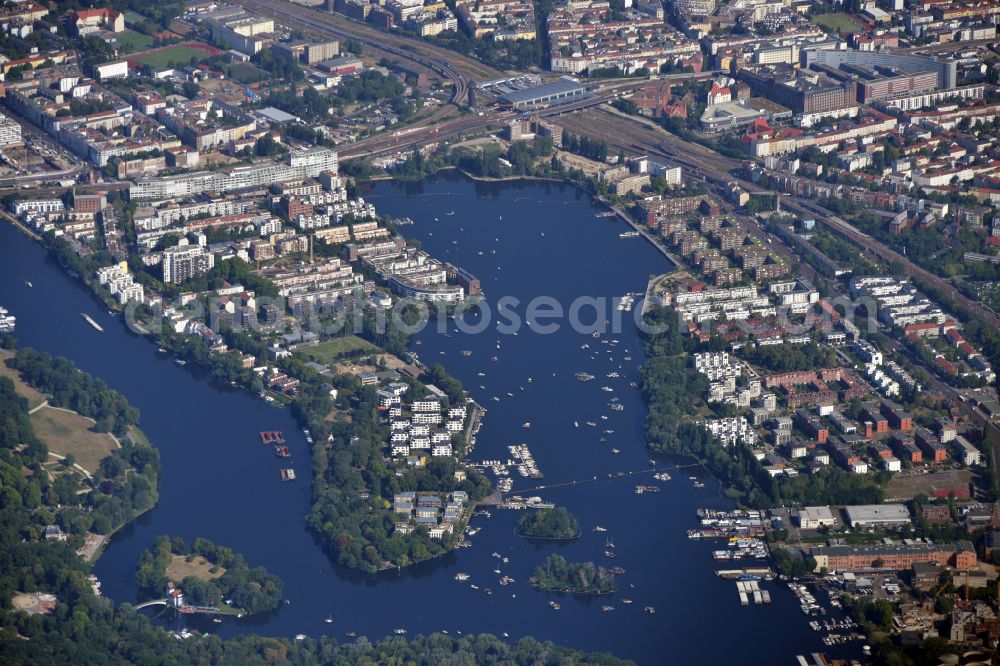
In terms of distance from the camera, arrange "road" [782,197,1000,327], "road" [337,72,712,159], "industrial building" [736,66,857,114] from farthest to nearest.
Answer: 1. "industrial building" [736,66,857,114]
2. "road" [337,72,712,159]
3. "road" [782,197,1000,327]

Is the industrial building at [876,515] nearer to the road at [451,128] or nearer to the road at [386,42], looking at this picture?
the road at [451,128]

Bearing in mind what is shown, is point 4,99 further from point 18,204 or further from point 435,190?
point 435,190

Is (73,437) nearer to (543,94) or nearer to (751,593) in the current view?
(751,593)

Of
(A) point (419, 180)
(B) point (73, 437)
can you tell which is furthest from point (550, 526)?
(A) point (419, 180)

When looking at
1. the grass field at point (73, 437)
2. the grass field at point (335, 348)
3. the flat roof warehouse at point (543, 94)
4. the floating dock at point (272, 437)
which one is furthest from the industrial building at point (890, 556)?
the flat roof warehouse at point (543, 94)

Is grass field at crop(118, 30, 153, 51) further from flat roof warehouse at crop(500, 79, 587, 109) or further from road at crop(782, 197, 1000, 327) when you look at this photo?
road at crop(782, 197, 1000, 327)

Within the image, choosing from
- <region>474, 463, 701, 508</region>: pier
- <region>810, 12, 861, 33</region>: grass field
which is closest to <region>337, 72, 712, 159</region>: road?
<region>810, 12, 861, 33</region>: grass field
